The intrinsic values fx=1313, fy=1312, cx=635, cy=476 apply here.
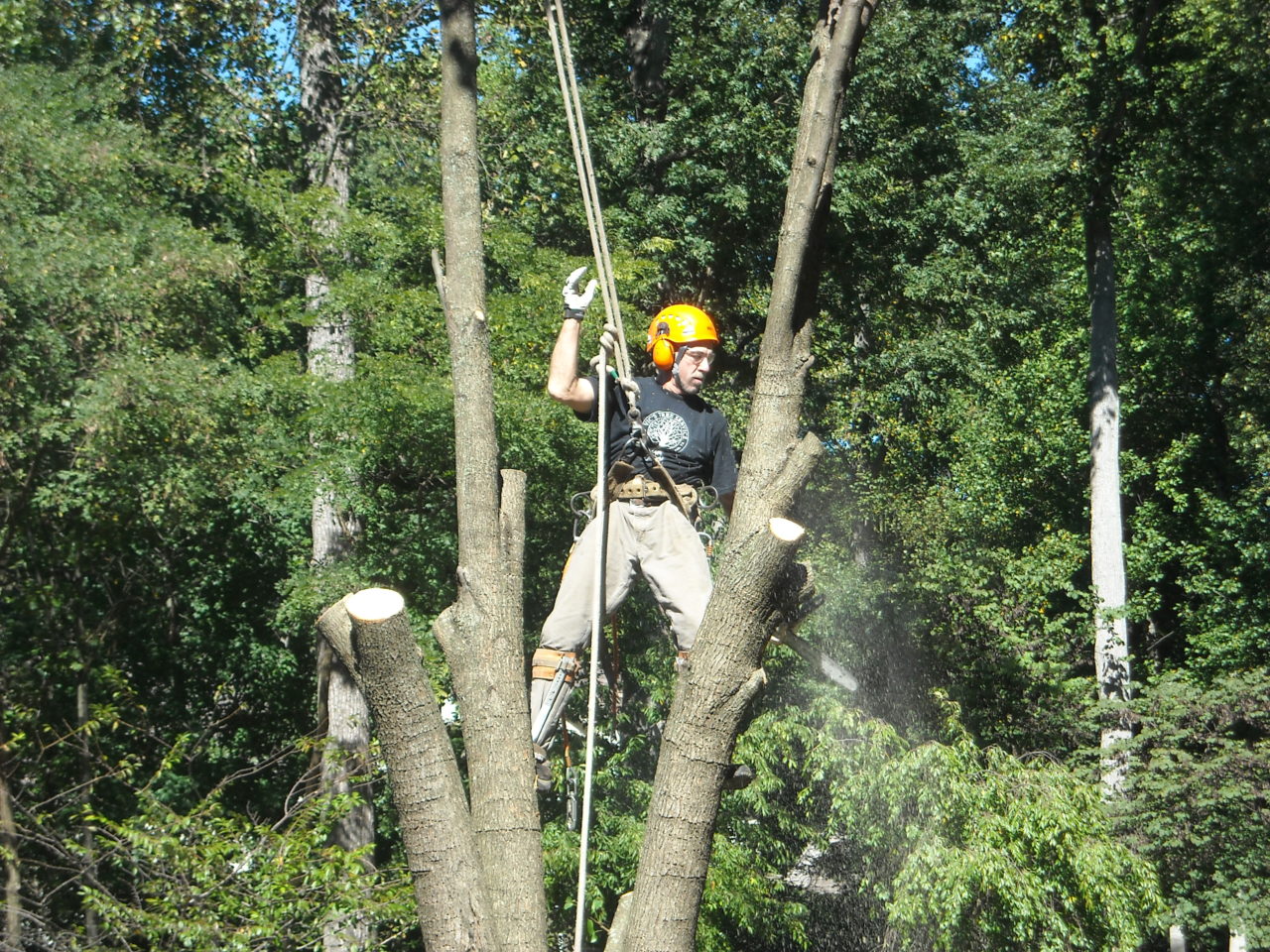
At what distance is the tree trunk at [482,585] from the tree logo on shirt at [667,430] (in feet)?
2.81

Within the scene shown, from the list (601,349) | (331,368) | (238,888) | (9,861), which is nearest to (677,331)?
(601,349)

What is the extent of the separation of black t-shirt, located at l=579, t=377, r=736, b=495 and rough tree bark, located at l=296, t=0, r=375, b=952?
4.19 m

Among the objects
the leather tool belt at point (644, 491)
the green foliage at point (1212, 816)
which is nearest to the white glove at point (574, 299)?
the leather tool belt at point (644, 491)

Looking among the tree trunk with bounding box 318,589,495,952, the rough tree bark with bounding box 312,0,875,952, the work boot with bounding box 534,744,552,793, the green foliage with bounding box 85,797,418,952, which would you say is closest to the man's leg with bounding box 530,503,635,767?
the work boot with bounding box 534,744,552,793

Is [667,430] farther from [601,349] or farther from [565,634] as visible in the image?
[565,634]

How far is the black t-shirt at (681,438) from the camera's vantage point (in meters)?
4.92

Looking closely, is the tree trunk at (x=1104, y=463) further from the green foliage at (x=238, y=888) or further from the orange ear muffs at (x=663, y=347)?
the orange ear muffs at (x=663, y=347)

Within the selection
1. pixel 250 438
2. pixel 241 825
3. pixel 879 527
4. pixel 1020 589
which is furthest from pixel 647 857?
pixel 879 527

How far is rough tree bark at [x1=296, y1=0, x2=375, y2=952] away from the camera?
31.1 feet

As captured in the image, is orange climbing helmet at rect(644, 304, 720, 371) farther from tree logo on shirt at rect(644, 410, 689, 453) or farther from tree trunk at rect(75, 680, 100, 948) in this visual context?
tree trunk at rect(75, 680, 100, 948)

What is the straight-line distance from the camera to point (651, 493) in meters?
4.89

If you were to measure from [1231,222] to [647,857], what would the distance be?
14.8 meters

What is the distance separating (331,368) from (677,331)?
6.04 meters

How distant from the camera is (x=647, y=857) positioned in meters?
3.41
